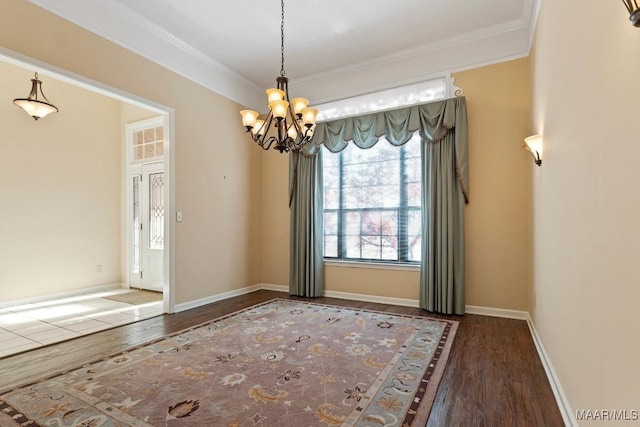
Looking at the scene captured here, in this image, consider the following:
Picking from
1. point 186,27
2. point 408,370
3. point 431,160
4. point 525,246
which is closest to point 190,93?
point 186,27

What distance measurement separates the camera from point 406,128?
14.3 feet

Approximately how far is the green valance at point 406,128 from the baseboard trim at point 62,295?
13.7 ft

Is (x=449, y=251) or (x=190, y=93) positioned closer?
(x=449, y=251)

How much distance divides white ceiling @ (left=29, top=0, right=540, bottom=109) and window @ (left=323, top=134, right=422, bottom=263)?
39.1 inches

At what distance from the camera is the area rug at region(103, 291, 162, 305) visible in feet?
16.1

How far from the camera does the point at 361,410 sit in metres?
2.01

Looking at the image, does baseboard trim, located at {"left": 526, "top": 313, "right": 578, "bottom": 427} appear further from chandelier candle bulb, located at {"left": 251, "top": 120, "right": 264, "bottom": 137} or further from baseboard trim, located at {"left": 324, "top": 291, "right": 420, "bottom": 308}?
chandelier candle bulb, located at {"left": 251, "top": 120, "right": 264, "bottom": 137}

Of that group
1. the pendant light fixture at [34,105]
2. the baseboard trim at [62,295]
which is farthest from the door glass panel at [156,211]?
the pendant light fixture at [34,105]

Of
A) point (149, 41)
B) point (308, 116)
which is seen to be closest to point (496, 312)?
point (308, 116)

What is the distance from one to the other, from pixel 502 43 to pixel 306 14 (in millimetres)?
2393

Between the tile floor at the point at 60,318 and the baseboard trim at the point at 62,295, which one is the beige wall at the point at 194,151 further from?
the baseboard trim at the point at 62,295

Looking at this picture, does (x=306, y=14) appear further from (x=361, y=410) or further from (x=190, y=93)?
(x=361, y=410)

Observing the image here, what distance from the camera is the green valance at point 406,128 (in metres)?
4.07

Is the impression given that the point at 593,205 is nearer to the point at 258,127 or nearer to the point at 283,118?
the point at 283,118
